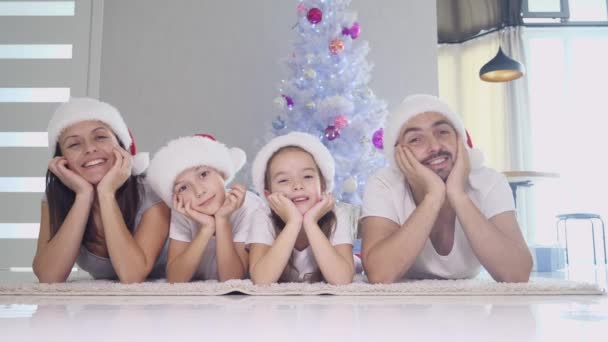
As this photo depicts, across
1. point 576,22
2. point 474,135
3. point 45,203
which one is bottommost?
point 45,203

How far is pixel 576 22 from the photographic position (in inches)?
246

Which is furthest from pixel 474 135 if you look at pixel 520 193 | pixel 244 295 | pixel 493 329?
pixel 493 329

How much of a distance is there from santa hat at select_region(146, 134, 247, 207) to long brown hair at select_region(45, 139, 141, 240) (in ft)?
0.43

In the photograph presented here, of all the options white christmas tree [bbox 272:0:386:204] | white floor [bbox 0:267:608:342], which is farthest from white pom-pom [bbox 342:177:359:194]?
white floor [bbox 0:267:608:342]

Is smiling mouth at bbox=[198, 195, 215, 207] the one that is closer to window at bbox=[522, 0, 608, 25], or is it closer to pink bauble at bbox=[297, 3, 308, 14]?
pink bauble at bbox=[297, 3, 308, 14]

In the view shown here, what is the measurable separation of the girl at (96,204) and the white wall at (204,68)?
270 centimetres

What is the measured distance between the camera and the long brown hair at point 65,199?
6.00 feet

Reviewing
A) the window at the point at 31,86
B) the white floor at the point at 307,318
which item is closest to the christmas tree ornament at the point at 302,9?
the window at the point at 31,86

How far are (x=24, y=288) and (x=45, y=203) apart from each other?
17.5 inches

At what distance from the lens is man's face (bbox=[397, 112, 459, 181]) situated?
66.4 inches

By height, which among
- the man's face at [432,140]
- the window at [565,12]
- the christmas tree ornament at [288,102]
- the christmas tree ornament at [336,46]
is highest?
the window at [565,12]

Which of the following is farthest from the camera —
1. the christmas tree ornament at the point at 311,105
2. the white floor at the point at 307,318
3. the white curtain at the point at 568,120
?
the white curtain at the point at 568,120

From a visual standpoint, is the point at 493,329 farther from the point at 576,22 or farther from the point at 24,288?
the point at 576,22

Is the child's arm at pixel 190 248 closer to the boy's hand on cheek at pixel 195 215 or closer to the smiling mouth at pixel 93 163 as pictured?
the boy's hand on cheek at pixel 195 215
